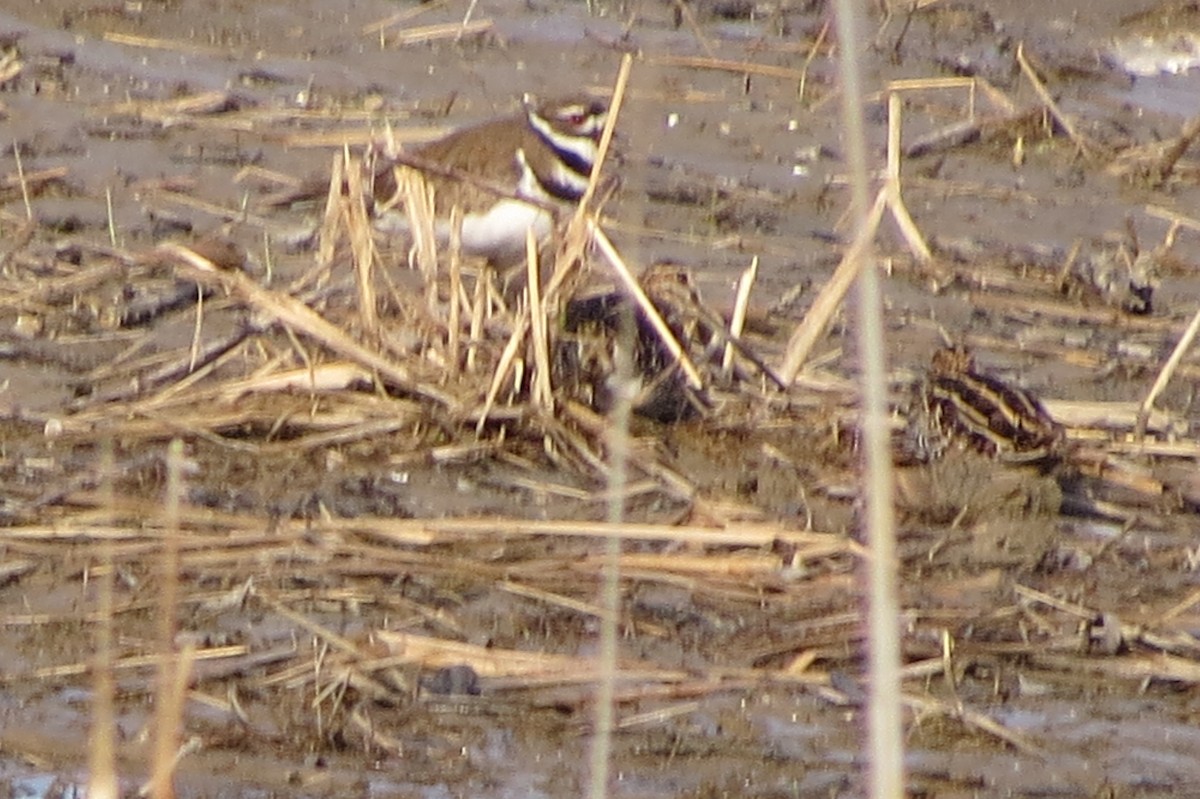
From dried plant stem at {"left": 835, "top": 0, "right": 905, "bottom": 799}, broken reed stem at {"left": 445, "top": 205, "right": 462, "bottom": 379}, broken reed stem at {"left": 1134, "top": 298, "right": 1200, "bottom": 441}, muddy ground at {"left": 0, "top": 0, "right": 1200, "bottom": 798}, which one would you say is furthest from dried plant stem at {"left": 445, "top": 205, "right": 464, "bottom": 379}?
dried plant stem at {"left": 835, "top": 0, "right": 905, "bottom": 799}

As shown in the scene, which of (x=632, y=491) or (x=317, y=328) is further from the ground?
(x=317, y=328)

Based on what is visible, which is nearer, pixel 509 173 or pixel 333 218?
pixel 333 218

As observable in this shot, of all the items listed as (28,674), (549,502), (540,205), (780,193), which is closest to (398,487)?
(549,502)

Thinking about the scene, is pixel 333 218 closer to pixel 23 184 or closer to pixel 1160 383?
pixel 23 184

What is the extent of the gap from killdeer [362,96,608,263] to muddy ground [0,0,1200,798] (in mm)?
192

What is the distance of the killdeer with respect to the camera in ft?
19.6

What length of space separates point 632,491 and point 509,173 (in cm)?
160

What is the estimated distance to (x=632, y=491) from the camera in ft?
16.3

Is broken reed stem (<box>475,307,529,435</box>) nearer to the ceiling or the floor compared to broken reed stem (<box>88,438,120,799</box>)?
nearer to the ceiling

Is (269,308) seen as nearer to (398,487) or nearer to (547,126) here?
(398,487)

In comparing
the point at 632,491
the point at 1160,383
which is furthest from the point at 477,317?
the point at 1160,383

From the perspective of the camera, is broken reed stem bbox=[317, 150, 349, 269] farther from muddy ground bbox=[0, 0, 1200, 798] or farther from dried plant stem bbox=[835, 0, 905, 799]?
dried plant stem bbox=[835, 0, 905, 799]

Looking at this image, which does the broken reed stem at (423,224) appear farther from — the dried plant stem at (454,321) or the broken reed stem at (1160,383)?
the broken reed stem at (1160,383)

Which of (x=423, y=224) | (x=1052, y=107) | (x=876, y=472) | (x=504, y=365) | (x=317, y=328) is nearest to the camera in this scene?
(x=876, y=472)
